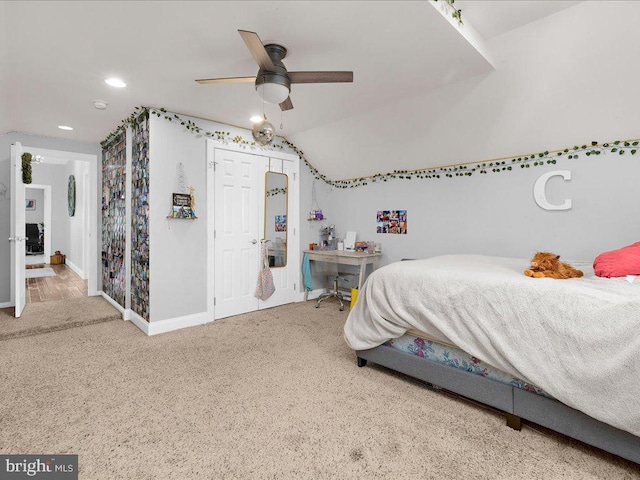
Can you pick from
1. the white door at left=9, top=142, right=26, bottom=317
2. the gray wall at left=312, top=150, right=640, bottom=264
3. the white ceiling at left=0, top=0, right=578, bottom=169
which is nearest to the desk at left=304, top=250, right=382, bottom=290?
the gray wall at left=312, top=150, right=640, bottom=264

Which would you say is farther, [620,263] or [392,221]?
[392,221]

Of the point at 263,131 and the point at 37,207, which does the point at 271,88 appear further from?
the point at 37,207

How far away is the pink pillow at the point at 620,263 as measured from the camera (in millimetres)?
1849

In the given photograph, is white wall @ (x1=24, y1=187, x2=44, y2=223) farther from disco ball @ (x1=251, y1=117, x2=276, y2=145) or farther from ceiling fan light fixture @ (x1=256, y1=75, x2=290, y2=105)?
ceiling fan light fixture @ (x1=256, y1=75, x2=290, y2=105)

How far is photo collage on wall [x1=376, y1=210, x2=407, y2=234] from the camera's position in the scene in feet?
14.2

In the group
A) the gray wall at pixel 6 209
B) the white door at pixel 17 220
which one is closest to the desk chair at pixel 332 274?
the white door at pixel 17 220

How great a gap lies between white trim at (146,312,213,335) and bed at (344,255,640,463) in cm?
216

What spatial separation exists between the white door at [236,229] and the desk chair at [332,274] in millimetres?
999

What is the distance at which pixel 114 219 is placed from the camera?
4523 mm

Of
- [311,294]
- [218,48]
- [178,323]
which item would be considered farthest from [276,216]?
[218,48]

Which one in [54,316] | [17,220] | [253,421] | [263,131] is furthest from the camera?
[54,316]

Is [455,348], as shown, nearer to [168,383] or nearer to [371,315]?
[371,315]

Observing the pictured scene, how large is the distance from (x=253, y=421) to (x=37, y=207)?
11.0 meters

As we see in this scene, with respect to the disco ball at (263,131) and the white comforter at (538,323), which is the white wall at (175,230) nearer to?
the disco ball at (263,131)
